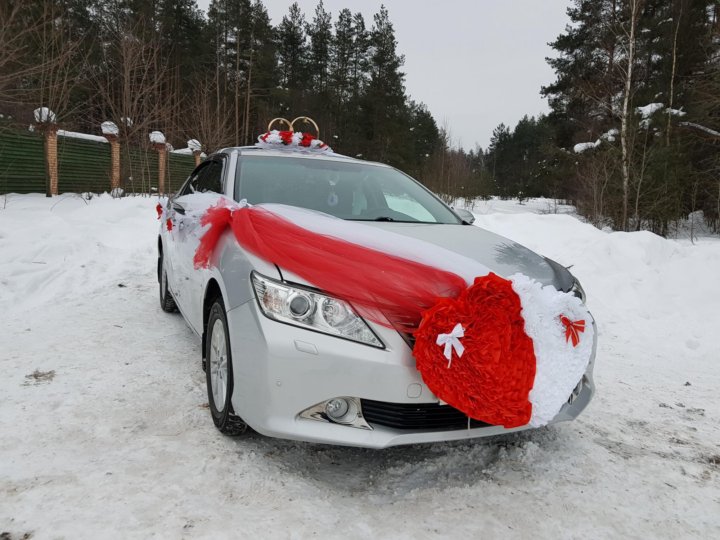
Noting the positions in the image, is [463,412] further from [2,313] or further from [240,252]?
[2,313]

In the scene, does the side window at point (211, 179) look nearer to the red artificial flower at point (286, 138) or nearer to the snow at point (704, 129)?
the red artificial flower at point (286, 138)

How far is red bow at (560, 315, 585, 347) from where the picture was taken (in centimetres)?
217

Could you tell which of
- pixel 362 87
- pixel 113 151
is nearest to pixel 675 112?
pixel 113 151

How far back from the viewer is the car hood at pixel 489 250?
8.57 ft

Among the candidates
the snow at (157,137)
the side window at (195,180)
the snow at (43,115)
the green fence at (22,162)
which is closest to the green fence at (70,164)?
the green fence at (22,162)

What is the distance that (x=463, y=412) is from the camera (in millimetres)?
2143

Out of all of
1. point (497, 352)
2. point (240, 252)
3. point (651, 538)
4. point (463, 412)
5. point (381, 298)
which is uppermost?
point (240, 252)

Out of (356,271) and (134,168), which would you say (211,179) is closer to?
(356,271)

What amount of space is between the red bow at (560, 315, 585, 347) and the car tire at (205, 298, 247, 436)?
5.18 ft

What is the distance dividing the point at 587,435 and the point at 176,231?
3.38m

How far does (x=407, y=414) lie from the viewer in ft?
6.98

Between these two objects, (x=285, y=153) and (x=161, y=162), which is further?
(x=161, y=162)

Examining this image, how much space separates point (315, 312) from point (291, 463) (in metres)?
0.83

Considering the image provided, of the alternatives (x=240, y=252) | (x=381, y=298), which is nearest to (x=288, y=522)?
(x=381, y=298)
